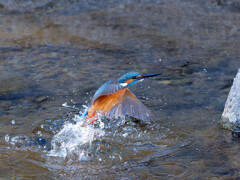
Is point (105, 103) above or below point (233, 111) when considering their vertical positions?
above

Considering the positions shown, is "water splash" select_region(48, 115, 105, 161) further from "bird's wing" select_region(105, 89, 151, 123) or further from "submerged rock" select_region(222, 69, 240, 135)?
"submerged rock" select_region(222, 69, 240, 135)

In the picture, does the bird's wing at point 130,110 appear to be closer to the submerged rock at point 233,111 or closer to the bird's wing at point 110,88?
the bird's wing at point 110,88

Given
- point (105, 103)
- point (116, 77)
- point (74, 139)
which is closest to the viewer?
point (105, 103)

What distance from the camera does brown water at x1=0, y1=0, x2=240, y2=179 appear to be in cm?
358

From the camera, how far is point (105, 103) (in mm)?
3949

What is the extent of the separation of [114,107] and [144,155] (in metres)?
0.63

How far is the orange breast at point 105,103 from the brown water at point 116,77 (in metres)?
0.38

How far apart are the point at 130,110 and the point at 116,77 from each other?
1.79 m

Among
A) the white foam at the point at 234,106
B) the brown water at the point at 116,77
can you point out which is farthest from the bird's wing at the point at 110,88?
the white foam at the point at 234,106

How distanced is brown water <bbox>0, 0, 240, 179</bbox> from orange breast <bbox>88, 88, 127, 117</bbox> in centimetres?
38

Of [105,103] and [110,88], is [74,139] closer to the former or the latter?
[105,103]

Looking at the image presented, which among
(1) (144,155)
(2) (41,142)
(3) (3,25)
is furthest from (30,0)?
(1) (144,155)

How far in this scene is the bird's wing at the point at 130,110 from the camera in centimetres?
393

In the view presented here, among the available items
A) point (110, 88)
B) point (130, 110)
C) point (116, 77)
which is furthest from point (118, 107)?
point (116, 77)
